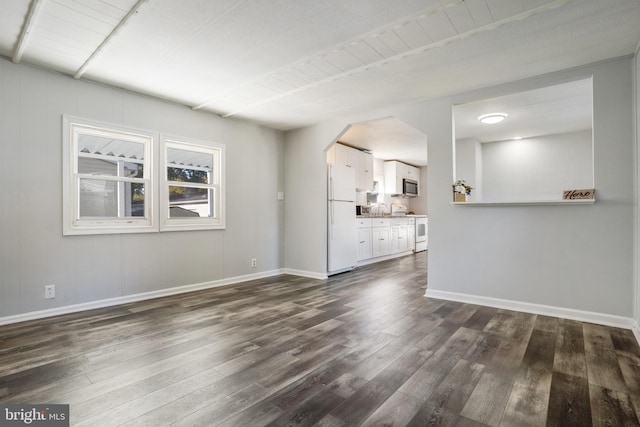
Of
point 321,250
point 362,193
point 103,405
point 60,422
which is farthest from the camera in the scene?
point 362,193

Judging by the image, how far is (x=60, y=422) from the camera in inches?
60.4

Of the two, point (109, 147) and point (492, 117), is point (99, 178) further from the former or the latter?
point (492, 117)

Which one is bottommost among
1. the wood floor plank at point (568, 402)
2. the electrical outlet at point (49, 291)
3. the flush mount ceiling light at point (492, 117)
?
the wood floor plank at point (568, 402)

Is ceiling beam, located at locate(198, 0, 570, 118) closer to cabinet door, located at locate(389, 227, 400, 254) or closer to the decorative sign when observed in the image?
the decorative sign

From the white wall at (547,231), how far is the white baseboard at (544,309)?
39 mm

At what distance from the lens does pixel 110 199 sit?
3.71 m

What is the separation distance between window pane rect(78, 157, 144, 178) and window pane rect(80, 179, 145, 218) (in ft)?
0.34

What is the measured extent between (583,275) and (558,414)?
2.04 metres

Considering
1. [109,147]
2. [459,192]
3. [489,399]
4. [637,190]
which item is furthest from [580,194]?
[109,147]

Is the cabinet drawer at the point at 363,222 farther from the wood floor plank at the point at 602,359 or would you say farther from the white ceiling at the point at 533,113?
the wood floor plank at the point at 602,359

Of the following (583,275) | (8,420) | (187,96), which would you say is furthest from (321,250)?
(8,420)

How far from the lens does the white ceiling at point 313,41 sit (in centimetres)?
223

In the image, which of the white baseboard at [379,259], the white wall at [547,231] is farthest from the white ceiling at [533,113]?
the white baseboard at [379,259]

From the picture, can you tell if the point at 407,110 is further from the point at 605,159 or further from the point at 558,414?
the point at 558,414
